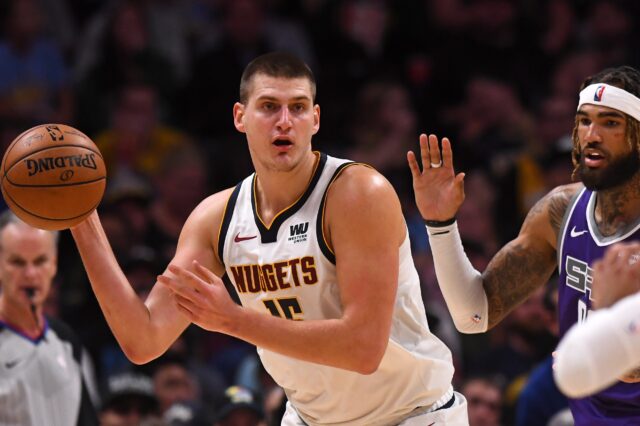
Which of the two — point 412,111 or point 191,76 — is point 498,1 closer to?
point 412,111

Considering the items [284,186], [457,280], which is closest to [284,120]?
[284,186]

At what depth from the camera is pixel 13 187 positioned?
5320mm

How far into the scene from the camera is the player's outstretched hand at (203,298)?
461 centimetres

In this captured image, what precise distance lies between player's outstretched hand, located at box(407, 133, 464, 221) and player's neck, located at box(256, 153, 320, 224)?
548 mm

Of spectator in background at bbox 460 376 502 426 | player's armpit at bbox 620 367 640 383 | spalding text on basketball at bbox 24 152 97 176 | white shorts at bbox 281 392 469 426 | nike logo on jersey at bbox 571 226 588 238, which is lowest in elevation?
spectator in background at bbox 460 376 502 426

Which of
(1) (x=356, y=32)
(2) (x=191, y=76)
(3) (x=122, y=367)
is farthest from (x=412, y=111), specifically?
(3) (x=122, y=367)

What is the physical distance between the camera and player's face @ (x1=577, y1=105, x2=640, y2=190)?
209 inches

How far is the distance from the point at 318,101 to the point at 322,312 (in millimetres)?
5992

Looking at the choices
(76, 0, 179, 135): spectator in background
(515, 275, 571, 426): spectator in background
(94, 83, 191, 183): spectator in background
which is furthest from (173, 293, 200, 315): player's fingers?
(76, 0, 179, 135): spectator in background

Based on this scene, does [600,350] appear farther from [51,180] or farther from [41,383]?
[41,383]

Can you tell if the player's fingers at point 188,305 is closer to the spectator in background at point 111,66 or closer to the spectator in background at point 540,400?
the spectator in background at point 540,400

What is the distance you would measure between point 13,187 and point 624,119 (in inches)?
111

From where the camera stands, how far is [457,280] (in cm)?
577

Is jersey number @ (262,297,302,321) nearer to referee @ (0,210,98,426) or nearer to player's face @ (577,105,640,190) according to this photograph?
player's face @ (577,105,640,190)
